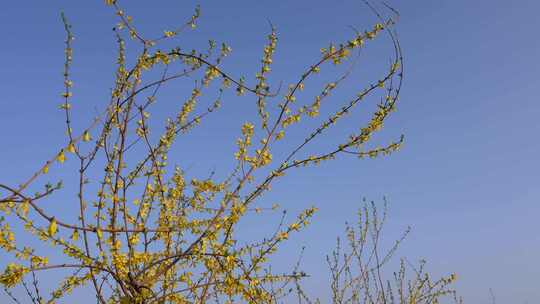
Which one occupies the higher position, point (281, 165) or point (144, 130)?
point (144, 130)

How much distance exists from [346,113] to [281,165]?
777 mm

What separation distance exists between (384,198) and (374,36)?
2953mm

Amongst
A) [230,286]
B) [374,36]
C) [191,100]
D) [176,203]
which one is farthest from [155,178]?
[374,36]

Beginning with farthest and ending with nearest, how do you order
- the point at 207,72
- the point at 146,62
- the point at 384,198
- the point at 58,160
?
1. the point at 384,198
2. the point at 207,72
3. the point at 146,62
4. the point at 58,160

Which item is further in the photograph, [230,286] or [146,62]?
[146,62]

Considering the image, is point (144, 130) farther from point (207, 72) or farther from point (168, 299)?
point (168, 299)

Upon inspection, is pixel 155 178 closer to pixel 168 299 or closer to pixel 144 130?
pixel 144 130

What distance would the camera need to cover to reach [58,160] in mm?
2568

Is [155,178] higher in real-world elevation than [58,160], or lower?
higher

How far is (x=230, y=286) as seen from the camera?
3.93m

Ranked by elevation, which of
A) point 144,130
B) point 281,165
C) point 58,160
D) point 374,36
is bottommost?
point 58,160

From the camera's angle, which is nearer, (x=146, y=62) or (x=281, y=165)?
(x=146, y=62)

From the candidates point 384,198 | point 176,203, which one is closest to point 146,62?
point 176,203

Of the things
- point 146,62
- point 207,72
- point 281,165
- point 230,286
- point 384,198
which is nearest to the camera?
point 230,286
